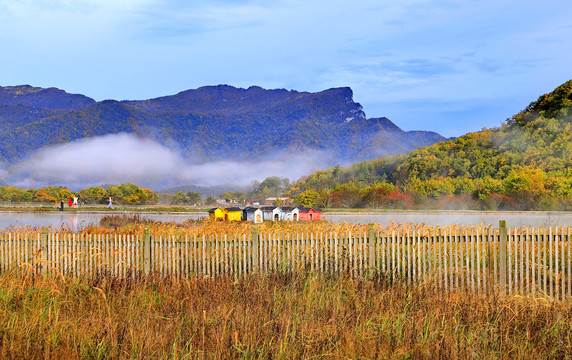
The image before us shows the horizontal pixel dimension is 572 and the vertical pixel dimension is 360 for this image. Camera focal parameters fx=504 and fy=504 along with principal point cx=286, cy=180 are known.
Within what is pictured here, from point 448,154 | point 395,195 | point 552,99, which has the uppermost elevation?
point 552,99

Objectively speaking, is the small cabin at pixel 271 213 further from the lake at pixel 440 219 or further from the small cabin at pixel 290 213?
the lake at pixel 440 219

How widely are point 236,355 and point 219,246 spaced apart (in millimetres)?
7197

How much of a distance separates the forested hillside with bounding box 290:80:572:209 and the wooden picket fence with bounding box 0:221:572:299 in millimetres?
73519

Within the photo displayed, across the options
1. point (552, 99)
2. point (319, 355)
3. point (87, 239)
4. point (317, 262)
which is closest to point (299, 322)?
point (319, 355)

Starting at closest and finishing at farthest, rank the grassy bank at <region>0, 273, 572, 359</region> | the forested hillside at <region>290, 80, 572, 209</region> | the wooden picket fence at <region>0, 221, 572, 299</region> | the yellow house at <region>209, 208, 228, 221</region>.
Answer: the grassy bank at <region>0, 273, 572, 359</region>, the wooden picket fence at <region>0, 221, 572, 299</region>, the yellow house at <region>209, 208, 228, 221</region>, the forested hillside at <region>290, 80, 572, 209</region>

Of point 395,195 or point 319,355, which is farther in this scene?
point 395,195

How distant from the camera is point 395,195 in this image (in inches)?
4080

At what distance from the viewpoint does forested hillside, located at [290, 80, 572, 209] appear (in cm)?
8119

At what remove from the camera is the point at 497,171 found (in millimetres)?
101688

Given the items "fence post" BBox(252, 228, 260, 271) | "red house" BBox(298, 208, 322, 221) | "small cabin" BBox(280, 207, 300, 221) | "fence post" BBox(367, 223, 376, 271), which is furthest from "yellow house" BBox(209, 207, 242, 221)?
"fence post" BBox(367, 223, 376, 271)

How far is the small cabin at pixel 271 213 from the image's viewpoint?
3955 centimetres

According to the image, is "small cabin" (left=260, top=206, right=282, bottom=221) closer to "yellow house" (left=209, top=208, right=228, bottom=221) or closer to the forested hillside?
"yellow house" (left=209, top=208, right=228, bottom=221)

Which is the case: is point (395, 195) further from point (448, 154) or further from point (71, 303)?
point (71, 303)

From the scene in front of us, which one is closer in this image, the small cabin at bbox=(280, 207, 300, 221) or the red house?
the small cabin at bbox=(280, 207, 300, 221)
